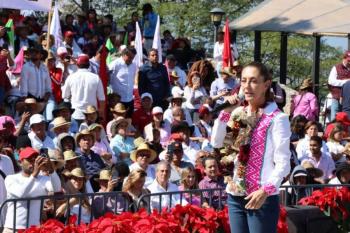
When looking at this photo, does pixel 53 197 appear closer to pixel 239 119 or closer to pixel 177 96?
pixel 239 119

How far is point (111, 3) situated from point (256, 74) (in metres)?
25.5

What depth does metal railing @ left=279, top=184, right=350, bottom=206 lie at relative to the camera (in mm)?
11336

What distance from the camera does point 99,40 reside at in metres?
23.4

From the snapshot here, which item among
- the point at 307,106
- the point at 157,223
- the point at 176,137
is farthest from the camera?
the point at 307,106

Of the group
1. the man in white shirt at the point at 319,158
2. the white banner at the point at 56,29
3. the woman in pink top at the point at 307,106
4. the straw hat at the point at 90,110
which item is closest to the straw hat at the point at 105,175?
the straw hat at the point at 90,110

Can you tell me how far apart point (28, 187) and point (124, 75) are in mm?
8240

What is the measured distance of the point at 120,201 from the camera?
10.7 m

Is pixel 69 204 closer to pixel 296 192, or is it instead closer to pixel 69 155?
pixel 69 155

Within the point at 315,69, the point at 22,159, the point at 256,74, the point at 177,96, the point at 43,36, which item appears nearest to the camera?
the point at 256,74

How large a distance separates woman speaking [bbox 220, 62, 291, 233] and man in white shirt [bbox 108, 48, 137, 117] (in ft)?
35.8

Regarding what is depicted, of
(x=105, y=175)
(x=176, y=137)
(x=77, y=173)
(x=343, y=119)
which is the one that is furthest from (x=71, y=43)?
(x=77, y=173)

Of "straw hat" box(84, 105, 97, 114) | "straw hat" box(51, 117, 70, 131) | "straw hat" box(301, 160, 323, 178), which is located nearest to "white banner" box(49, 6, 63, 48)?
"straw hat" box(84, 105, 97, 114)

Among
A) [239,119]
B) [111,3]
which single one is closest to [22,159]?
[239,119]

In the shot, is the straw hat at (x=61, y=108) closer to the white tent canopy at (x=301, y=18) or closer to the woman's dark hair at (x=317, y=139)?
the woman's dark hair at (x=317, y=139)
